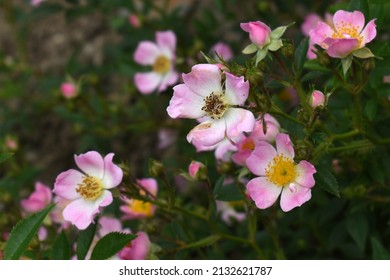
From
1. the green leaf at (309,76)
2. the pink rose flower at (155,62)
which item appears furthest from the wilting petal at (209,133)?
the pink rose flower at (155,62)

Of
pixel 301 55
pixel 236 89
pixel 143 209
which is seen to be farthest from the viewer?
pixel 143 209

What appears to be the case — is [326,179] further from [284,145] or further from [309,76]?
[309,76]

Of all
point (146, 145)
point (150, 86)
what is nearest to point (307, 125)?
point (150, 86)

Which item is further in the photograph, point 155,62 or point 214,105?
point 155,62

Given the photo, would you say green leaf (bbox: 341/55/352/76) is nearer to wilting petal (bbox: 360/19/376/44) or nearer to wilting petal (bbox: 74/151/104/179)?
wilting petal (bbox: 360/19/376/44)

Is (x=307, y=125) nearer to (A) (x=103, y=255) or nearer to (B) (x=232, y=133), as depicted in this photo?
(B) (x=232, y=133)

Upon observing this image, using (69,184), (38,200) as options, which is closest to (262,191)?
(69,184)

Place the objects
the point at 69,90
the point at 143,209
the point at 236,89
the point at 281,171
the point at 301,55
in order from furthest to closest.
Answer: the point at 69,90
the point at 143,209
the point at 301,55
the point at 281,171
the point at 236,89

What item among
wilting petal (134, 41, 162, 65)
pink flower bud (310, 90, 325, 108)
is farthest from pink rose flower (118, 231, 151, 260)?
wilting petal (134, 41, 162, 65)
